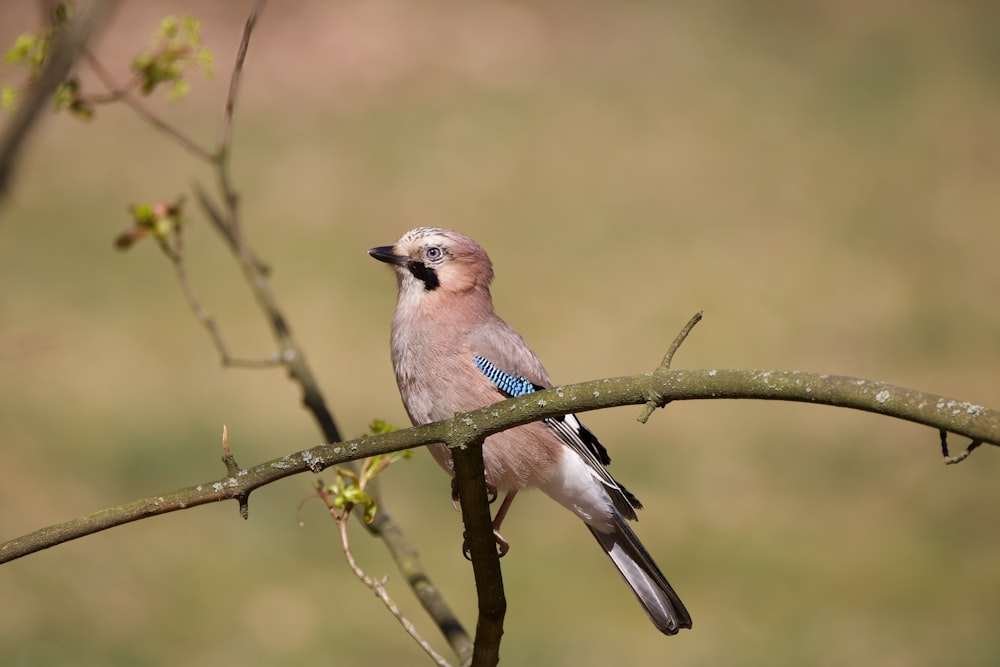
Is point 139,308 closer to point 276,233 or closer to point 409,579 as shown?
point 276,233

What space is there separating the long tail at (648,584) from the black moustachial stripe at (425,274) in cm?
66

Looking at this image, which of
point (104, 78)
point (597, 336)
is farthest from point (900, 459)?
point (104, 78)

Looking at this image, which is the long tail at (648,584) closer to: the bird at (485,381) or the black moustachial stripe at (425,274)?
the bird at (485,381)

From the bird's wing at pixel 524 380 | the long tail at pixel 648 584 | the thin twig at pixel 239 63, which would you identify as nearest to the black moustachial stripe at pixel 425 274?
the bird's wing at pixel 524 380

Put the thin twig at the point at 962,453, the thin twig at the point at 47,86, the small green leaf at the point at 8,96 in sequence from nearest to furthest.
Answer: the thin twig at the point at 47,86 < the thin twig at the point at 962,453 < the small green leaf at the point at 8,96

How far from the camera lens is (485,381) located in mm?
2615

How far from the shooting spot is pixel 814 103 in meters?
8.20

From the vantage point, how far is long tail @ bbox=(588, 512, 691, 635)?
2.50 metres

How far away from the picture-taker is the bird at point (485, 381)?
8.52 feet

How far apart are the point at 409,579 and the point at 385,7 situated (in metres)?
7.42

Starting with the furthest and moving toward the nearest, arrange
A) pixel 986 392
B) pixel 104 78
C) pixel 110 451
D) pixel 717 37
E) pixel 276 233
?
pixel 717 37
pixel 276 233
pixel 986 392
pixel 110 451
pixel 104 78

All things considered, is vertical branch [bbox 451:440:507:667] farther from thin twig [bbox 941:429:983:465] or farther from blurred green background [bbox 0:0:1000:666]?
blurred green background [bbox 0:0:1000:666]

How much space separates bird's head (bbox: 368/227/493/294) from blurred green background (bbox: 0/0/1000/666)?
2.63 feet

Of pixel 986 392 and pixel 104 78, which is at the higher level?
pixel 986 392
